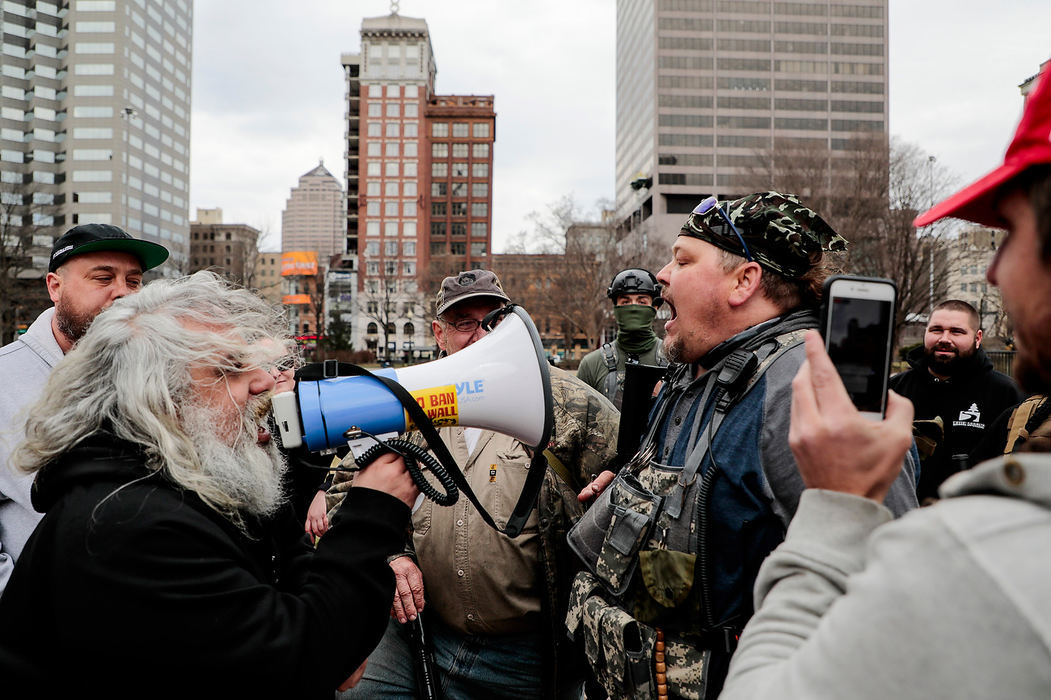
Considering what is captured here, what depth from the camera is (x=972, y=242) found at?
31.8 metres

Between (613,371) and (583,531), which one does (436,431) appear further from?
(613,371)

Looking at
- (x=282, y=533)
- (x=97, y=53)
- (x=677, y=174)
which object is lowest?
(x=282, y=533)

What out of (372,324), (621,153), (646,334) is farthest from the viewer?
(621,153)

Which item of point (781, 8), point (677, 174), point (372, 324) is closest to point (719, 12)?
point (781, 8)

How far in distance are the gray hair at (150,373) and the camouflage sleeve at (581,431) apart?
53.3 inches

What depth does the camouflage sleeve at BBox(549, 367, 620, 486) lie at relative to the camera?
9.15 feet

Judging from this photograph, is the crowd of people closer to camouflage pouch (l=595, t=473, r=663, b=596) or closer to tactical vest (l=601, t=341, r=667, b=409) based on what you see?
camouflage pouch (l=595, t=473, r=663, b=596)

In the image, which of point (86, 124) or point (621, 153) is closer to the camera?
point (86, 124)

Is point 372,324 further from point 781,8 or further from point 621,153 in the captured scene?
point 781,8

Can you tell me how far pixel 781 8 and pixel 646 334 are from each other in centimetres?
8731

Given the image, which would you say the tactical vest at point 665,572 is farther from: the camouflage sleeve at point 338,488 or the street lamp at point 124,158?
the street lamp at point 124,158

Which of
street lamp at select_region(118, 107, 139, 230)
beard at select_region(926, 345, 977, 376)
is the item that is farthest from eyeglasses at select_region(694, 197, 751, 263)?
street lamp at select_region(118, 107, 139, 230)

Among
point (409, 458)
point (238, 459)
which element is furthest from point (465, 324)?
point (238, 459)

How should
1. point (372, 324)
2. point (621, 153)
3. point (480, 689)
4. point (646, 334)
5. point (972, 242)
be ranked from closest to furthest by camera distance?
point (480, 689), point (646, 334), point (972, 242), point (372, 324), point (621, 153)
